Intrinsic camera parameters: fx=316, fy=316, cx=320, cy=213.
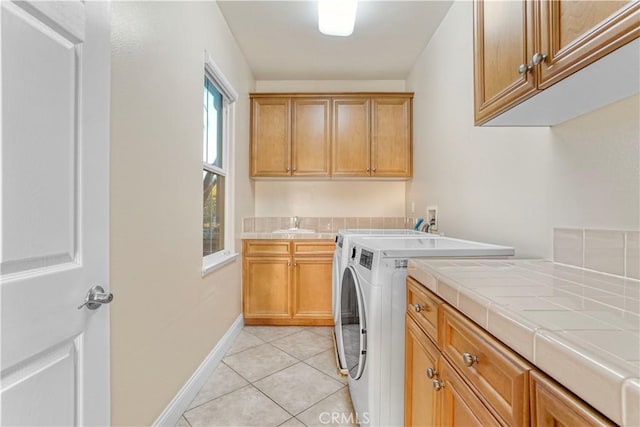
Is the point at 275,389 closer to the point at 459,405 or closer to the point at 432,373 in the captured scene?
the point at 432,373

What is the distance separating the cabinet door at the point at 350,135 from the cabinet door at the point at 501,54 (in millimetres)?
2041

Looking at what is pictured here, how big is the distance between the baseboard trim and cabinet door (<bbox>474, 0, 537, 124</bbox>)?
75.0 inches

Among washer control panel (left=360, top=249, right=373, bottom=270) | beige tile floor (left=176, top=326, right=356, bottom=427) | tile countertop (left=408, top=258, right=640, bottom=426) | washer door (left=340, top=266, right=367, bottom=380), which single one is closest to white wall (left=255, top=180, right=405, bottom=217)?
beige tile floor (left=176, top=326, right=356, bottom=427)

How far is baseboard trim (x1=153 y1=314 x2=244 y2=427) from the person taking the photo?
1.52 metres

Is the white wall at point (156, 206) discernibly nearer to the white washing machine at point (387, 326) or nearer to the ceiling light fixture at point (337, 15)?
the ceiling light fixture at point (337, 15)

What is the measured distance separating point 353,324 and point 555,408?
117cm

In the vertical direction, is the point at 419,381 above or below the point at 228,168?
below

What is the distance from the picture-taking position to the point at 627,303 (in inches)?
26.5

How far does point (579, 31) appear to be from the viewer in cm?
73

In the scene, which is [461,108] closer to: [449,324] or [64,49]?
[449,324]

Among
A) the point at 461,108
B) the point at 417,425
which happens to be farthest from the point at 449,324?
the point at 461,108

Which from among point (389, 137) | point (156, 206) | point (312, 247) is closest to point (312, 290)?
point (312, 247)

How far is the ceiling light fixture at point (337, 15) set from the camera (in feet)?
6.32

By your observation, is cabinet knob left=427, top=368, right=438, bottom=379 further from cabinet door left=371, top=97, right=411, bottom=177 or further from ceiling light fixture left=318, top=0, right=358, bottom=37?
cabinet door left=371, top=97, right=411, bottom=177
